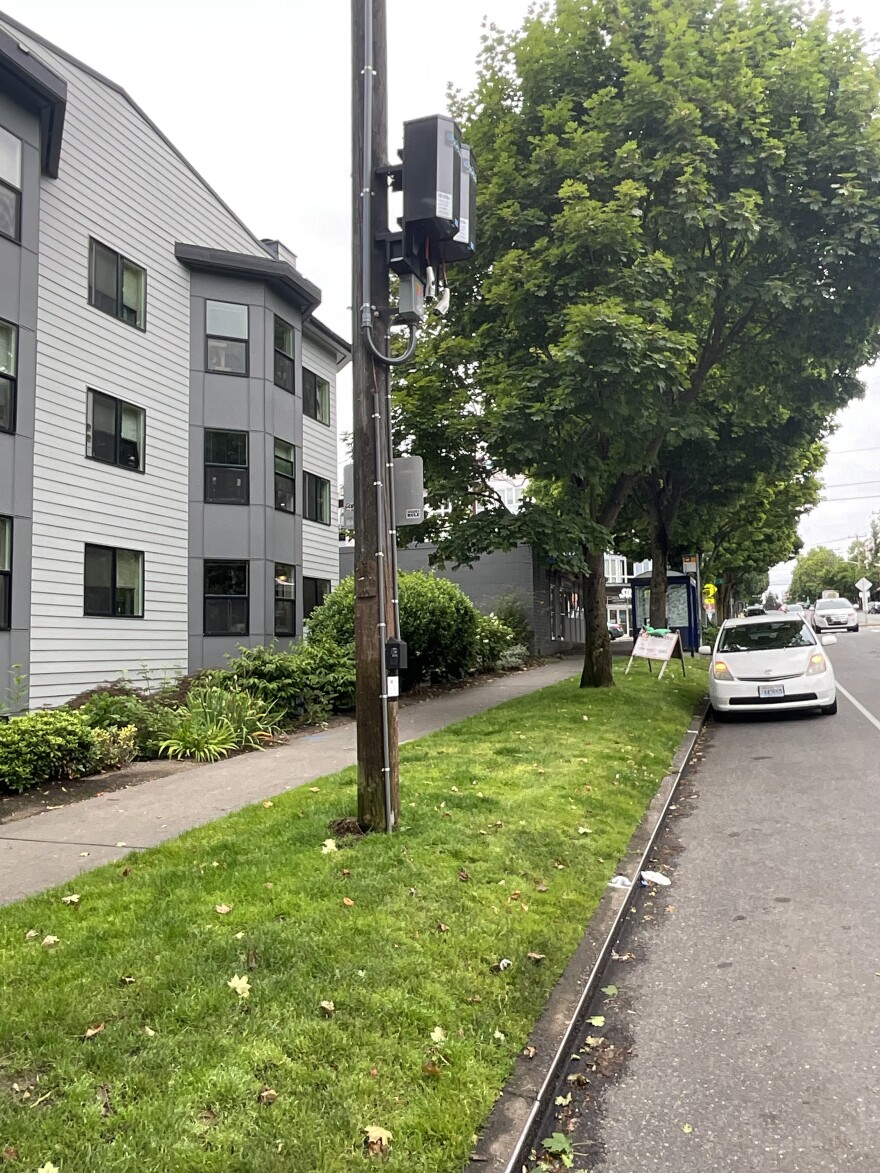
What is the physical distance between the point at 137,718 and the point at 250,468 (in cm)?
877

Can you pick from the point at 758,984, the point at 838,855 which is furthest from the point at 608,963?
the point at 838,855

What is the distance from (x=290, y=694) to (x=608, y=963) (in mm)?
8400

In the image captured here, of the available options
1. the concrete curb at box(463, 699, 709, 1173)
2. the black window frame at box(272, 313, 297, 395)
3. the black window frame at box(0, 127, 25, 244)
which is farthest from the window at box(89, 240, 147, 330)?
the concrete curb at box(463, 699, 709, 1173)

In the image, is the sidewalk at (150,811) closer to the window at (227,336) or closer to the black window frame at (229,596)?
the black window frame at (229,596)

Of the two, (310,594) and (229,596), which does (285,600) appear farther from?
(310,594)

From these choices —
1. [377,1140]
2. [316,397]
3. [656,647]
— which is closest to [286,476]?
[316,397]

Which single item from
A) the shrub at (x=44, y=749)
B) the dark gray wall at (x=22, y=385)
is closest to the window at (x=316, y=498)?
the dark gray wall at (x=22, y=385)

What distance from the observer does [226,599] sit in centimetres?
1823

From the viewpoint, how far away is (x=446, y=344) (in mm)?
13195

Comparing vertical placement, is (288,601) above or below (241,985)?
above

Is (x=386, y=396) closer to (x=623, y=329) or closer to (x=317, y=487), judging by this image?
(x=623, y=329)

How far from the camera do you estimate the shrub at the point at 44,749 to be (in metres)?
8.29

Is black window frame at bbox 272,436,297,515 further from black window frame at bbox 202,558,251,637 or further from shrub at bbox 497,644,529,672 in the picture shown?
shrub at bbox 497,644,529,672

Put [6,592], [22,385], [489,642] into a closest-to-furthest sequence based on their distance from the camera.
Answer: [6,592] → [22,385] → [489,642]
